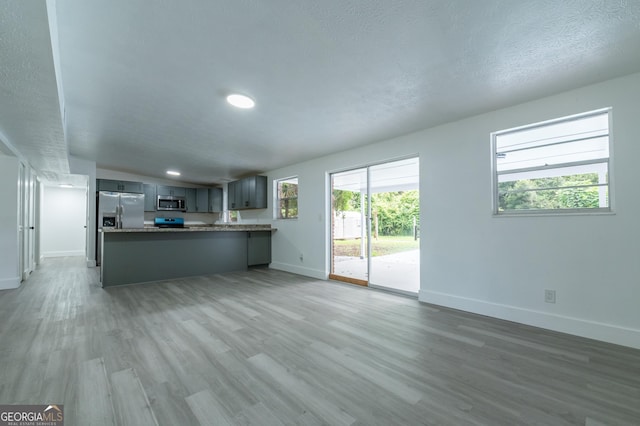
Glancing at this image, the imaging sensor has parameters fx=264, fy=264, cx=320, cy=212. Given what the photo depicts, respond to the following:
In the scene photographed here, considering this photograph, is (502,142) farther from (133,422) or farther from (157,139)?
(157,139)

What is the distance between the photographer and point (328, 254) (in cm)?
492

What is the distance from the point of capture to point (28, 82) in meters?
2.09

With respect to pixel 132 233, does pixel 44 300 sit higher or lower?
lower

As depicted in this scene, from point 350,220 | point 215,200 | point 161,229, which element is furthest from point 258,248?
point 215,200

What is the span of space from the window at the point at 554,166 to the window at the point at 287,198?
3.77m

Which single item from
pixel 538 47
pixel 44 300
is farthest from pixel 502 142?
pixel 44 300

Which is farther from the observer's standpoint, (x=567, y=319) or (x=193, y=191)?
(x=193, y=191)

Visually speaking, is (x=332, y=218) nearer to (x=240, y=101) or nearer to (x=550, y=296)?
(x=240, y=101)

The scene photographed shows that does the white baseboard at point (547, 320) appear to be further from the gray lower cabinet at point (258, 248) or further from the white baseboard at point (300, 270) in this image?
the gray lower cabinet at point (258, 248)

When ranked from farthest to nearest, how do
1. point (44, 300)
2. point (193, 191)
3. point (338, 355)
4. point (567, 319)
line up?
point (193, 191), point (44, 300), point (567, 319), point (338, 355)

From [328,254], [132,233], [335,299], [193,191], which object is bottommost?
[335,299]

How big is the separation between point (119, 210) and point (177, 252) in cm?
252

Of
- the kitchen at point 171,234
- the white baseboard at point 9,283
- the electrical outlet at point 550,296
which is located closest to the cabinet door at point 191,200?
the kitchen at point 171,234

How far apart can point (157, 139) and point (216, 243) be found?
7.19 ft
